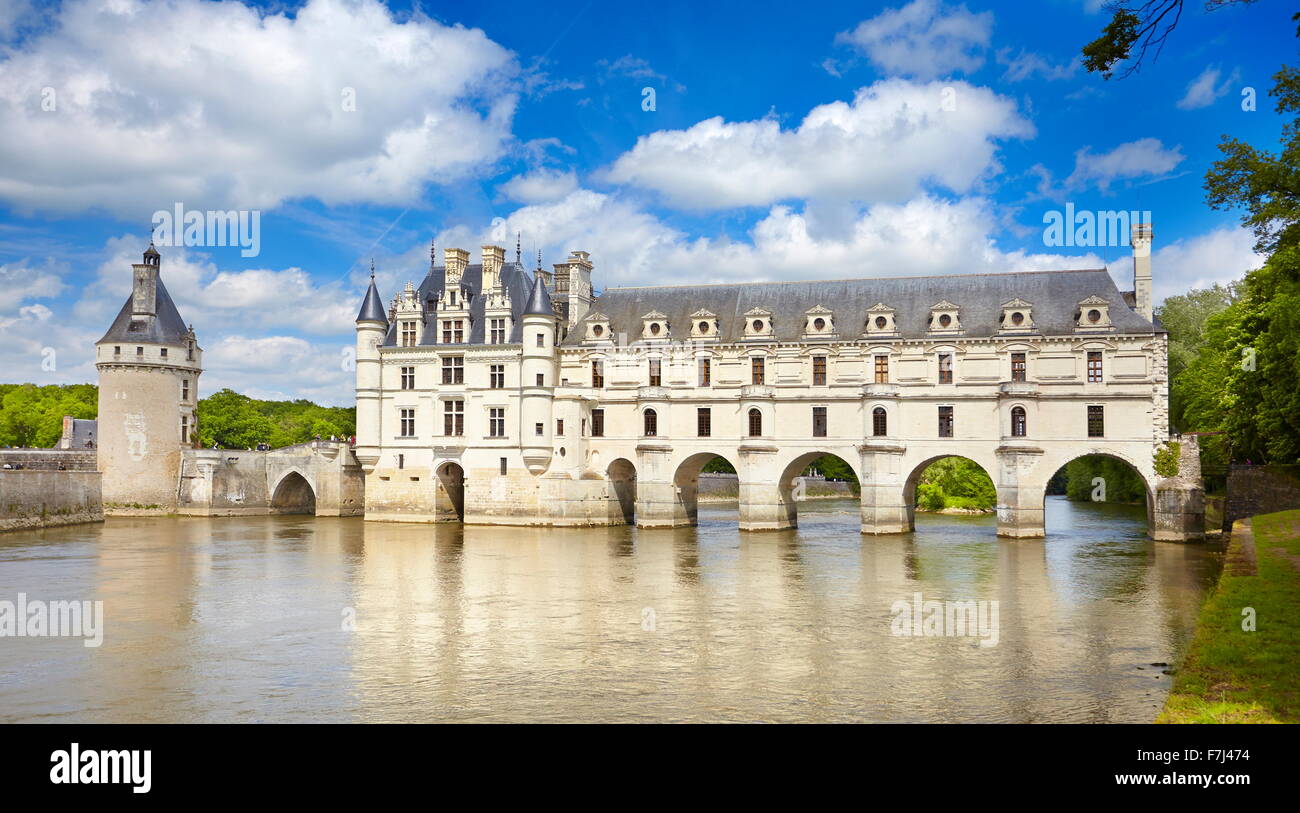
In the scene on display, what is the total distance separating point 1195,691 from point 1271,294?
2715 centimetres

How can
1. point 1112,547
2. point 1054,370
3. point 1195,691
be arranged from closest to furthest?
1. point 1195,691
2. point 1112,547
3. point 1054,370

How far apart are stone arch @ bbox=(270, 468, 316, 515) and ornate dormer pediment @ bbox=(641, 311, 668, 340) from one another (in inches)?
855

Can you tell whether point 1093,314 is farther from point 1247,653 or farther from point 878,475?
point 1247,653

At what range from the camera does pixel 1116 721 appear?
46.4 feet

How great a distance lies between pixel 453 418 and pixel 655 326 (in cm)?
1159

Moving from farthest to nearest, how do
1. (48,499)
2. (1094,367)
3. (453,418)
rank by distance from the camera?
(453,418)
(48,499)
(1094,367)

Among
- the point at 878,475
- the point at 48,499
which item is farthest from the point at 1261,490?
the point at 48,499

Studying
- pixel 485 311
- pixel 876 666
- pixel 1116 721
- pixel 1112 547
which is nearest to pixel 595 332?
pixel 485 311

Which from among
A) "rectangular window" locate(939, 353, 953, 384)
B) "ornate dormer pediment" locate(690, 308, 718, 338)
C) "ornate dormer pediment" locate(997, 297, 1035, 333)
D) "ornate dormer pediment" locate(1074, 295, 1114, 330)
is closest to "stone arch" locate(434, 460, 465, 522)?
"ornate dormer pediment" locate(690, 308, 718, 338)

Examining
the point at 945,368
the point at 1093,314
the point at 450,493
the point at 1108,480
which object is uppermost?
the point at 1093,314

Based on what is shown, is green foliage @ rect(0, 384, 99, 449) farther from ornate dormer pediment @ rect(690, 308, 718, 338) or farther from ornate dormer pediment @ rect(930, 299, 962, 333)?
ornate dormer pediment @ rect(930, 299, 962, 333)

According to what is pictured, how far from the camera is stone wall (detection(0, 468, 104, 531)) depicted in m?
46.1

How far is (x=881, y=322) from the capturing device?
152 ft

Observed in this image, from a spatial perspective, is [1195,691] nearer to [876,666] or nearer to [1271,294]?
[876,666]
